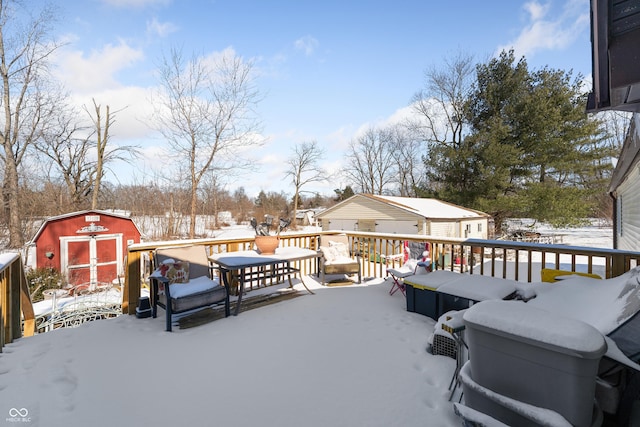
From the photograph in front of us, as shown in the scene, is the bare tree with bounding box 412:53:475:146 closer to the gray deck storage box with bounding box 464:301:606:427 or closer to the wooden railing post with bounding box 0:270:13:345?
the gray deck storage box with bounding box 464:301:606:427

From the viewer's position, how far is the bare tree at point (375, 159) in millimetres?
26953

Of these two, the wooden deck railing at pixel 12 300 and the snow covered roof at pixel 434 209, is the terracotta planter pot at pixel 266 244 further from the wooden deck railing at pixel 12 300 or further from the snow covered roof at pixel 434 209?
the snow covered roof at pixel 434 209

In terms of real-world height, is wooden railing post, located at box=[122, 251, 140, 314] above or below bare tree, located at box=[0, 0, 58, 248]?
below

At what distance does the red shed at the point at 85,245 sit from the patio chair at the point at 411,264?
23.5ft

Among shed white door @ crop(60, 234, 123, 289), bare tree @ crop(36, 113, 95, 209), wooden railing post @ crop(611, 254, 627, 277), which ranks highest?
bare tree @ crop(36, 113, 95, 209)

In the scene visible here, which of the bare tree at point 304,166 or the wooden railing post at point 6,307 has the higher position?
the bare tree at point 304,166

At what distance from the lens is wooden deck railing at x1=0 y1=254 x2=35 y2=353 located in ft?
8.87

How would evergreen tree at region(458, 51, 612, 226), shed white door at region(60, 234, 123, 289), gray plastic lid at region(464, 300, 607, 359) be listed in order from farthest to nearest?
evergreen tree at region(458, 51, 612, 226)
shed white door at region(60, 234, 123, 289)
gray plastic lid at region(464, 300, 607, 359)

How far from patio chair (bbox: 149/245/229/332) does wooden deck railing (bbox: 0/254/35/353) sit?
3.77 feet

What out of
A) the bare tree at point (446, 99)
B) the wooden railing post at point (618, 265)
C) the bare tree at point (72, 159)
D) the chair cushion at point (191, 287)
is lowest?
the chair cushion at point (191, 287)

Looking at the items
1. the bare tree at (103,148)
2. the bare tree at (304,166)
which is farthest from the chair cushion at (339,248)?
the bare tree at (304,166)

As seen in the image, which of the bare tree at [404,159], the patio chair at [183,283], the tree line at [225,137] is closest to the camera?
the patio chair at [183,283]

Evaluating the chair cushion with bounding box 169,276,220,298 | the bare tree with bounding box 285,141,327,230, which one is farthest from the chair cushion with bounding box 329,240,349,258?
the bare tree with bounding box 285,141,327,230

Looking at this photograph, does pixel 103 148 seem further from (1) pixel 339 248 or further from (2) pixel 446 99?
(2) pixel 446 99
